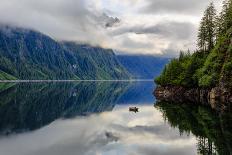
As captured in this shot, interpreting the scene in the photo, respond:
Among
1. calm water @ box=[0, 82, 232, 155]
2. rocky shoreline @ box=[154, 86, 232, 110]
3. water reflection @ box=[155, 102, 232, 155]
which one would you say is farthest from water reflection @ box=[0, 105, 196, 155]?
rocky shoreline @ box=[154, 86, 232, 110]

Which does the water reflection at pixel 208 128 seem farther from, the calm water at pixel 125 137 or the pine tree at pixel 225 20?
the pine tree at pixel 225 20

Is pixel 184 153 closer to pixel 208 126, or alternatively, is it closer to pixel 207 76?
pixel 208 126

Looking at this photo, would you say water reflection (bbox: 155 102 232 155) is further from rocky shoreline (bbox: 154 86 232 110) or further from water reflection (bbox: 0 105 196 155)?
rocky shoreline (bbox: 154 86 232 110)

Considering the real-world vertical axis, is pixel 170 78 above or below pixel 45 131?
above

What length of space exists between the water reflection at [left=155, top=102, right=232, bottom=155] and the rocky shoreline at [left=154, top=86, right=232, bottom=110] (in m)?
14.2

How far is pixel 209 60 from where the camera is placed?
13138 cm

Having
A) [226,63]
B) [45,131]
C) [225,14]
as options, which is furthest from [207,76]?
[45,131]

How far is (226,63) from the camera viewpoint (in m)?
116

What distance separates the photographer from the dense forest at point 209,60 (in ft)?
395

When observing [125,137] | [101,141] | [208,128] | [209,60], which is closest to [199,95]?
[209,60]

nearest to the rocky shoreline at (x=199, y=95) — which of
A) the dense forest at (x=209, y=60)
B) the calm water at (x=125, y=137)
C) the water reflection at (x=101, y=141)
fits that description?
the dense forest at (x=209, y=60)

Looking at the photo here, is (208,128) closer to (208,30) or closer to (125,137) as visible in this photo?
(125,137)

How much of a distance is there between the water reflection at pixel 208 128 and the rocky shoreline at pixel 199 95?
14193 millimetres

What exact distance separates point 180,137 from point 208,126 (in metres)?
11.5
